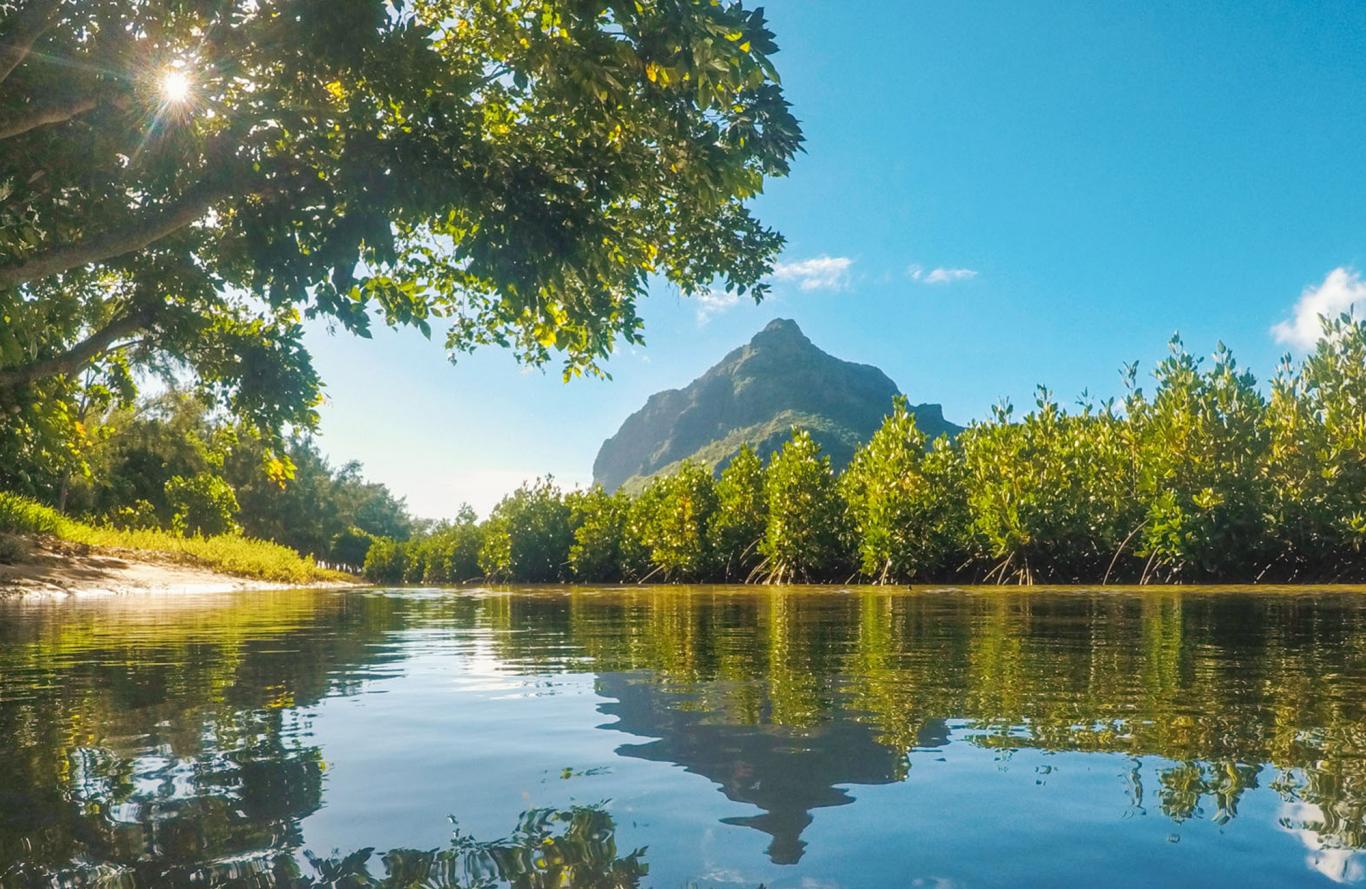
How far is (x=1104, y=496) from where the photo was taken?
1185 inches

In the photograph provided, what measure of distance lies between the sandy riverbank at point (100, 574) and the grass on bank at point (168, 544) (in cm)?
68

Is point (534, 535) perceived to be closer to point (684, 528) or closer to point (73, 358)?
point (684, 528)

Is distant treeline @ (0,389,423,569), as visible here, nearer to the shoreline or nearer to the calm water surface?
the shoreline

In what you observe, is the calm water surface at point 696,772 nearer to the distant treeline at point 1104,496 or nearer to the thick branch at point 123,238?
the thick branch at point 123,238

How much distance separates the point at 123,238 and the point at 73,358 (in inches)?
135

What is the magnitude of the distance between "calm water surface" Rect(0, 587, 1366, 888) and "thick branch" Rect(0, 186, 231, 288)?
15.4ft

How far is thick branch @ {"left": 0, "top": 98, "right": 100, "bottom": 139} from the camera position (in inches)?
296

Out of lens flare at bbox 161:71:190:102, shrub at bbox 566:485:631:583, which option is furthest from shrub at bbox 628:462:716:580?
lens flare at bbox 161:71:190:102

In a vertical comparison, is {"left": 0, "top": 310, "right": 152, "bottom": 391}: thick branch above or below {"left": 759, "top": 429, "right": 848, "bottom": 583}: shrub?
above

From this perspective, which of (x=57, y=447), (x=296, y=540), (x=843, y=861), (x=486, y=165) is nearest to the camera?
(x=843, y=861)

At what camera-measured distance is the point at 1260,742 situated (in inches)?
101

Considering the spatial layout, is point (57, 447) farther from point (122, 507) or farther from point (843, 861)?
point (122, 507)

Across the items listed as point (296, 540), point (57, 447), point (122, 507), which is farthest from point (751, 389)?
point (57, 447)

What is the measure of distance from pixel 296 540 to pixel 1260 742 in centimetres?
9670
